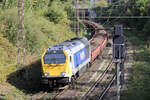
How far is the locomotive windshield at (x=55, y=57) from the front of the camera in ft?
55.3

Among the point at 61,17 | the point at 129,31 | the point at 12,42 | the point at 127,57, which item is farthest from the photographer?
the point at 129,31

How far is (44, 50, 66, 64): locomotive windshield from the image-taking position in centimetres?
1687

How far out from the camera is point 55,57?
17.0m

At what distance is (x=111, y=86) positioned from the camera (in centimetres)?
1827

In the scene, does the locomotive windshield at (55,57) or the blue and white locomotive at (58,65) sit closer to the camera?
the blue and white locomotive at (58,65)

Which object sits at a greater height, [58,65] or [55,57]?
[55,57]

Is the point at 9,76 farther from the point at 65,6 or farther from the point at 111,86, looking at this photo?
the point at 65,6

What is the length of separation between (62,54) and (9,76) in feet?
14.7

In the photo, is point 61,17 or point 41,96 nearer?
point 41,96

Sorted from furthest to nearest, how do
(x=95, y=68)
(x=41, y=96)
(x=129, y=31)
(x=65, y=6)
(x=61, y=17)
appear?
(x=129, y=31), (x=65, y=6), (x=61, y=17), (x=95, y=68), (x=41, y=96)

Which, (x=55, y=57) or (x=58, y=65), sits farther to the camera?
(x=55, y=57)

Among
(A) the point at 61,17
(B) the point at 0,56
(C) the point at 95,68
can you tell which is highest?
(A) the point at 61,17

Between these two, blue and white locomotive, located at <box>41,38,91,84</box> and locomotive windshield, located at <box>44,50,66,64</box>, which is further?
locomotive windshield, located at <box>44,50,66,64</box>

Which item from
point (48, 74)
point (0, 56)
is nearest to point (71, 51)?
point (48, 74)
